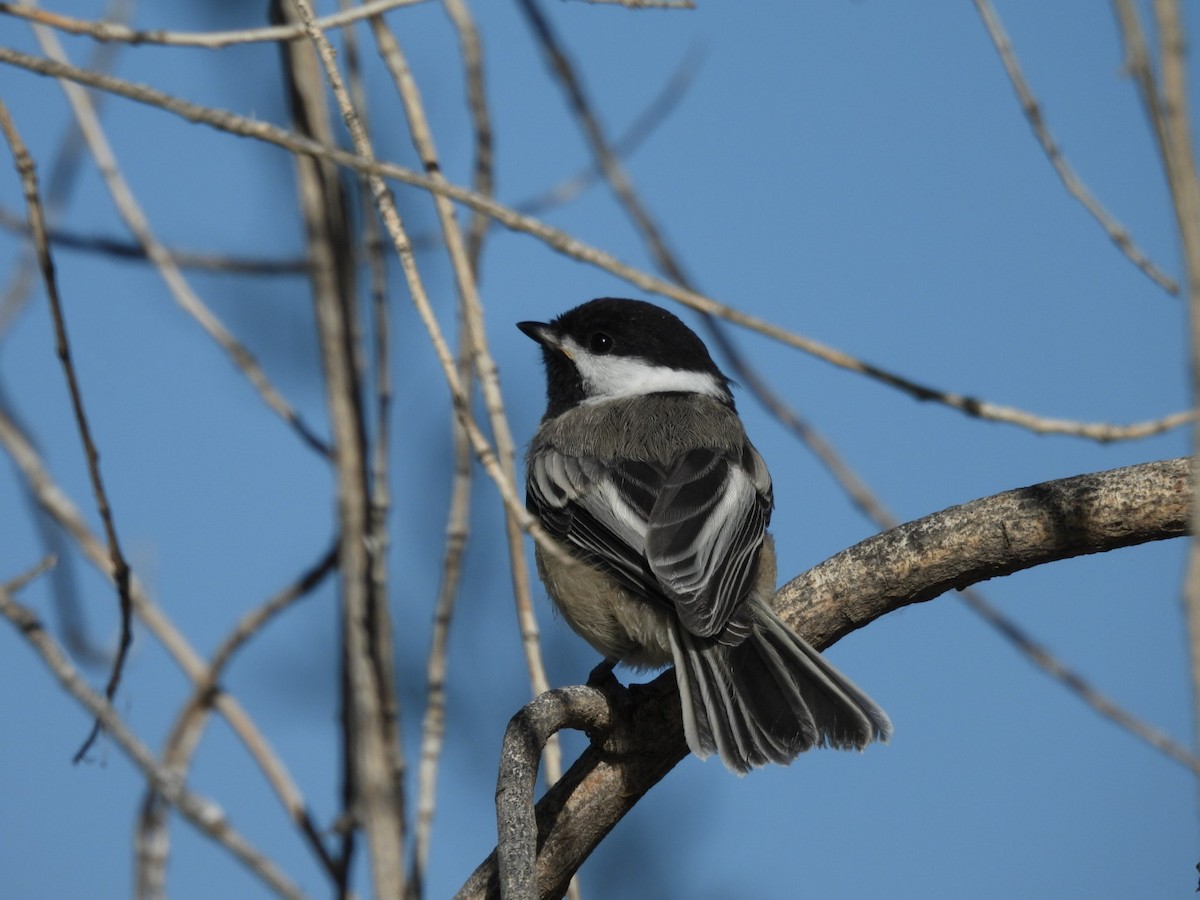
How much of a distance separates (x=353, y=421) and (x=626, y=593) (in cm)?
84

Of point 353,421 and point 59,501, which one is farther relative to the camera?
point 353,421

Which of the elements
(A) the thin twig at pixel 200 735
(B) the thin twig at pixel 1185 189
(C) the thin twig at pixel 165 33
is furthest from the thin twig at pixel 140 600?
(B) the thin twig at pixel 1185 189

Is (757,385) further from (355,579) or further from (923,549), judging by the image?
(355,579)

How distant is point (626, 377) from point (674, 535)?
1.25 metres

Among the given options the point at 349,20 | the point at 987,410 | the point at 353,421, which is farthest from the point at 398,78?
the point at 987,410

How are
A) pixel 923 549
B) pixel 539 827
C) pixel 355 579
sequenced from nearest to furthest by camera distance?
1. pixel 539 827
2. pixel 923 549
3. pixel 355 579

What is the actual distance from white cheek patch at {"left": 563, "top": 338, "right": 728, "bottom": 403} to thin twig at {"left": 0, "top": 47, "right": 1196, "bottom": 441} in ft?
7.98

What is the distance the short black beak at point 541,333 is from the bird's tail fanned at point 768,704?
68.1 inches

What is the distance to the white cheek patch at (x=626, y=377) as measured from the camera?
14.1 feet

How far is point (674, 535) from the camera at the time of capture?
10.4 ft

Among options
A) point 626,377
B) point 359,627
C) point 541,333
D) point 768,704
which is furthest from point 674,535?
point 541,333

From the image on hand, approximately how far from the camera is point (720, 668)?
2.97 meters

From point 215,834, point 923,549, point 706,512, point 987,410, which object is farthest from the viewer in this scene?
point 706,512

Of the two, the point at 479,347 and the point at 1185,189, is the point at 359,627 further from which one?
the point at 1185,189
